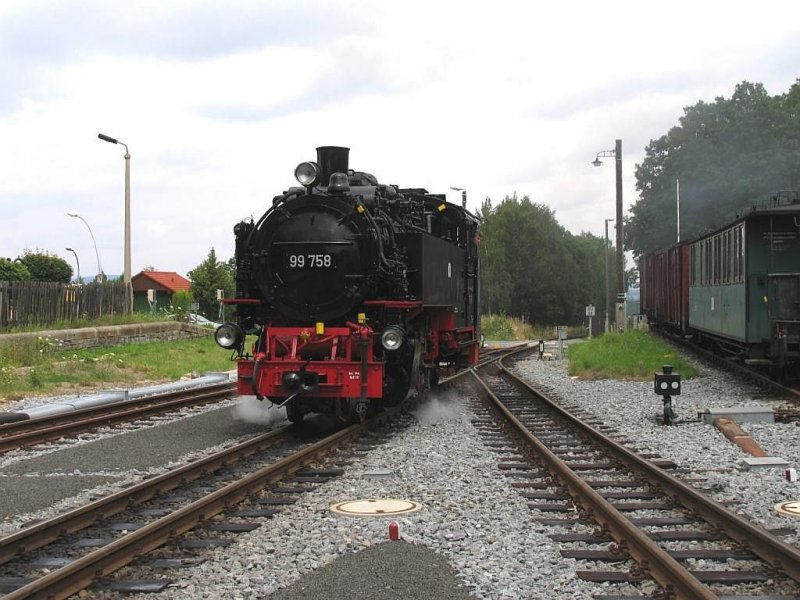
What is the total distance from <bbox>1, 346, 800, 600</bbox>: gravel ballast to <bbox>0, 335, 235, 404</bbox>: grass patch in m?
9.01

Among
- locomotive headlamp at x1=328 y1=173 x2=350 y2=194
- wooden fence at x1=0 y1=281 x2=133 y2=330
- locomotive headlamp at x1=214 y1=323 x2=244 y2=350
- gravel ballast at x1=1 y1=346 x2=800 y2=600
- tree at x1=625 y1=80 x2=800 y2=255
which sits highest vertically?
tree at x1=625 y1=80 x2=800 y2=255

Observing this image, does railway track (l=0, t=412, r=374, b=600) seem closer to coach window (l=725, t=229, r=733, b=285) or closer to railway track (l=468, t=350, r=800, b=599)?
railway track (l=468, t=350, r=800, b=599)

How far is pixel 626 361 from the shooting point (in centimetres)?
1942

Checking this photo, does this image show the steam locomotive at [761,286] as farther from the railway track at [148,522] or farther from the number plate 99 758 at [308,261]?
the railway track at [148,522]

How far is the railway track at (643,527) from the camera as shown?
4773 millimetres

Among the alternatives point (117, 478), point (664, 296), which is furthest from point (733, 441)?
point (664, 296)

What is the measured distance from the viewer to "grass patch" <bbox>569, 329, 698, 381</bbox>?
1827 centimetres

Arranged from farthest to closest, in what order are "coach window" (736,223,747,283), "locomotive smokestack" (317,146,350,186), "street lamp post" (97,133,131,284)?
1. "street lamp post" (97,133,131,284)
2. "coach window" (736,223,747,283)
3. "locomotive smokestack" (317,146,350,186)

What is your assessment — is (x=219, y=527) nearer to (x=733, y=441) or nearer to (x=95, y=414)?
(x=733, y=441)

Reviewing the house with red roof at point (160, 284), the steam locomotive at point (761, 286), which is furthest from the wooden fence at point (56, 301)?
the house with red roof at point (160, 284)

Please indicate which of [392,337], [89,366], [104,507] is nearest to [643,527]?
[104,507]

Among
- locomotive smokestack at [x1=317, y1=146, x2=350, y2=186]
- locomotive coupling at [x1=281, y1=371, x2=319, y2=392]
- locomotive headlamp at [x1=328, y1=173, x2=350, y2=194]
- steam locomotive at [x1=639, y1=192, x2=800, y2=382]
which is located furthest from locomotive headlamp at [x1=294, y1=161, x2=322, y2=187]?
steam locomotive at [x1=639, y1=192, x2=800, y2=382]

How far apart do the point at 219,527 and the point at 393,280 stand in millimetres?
5068

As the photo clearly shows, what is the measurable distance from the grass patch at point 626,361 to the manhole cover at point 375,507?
1212 centimetres
